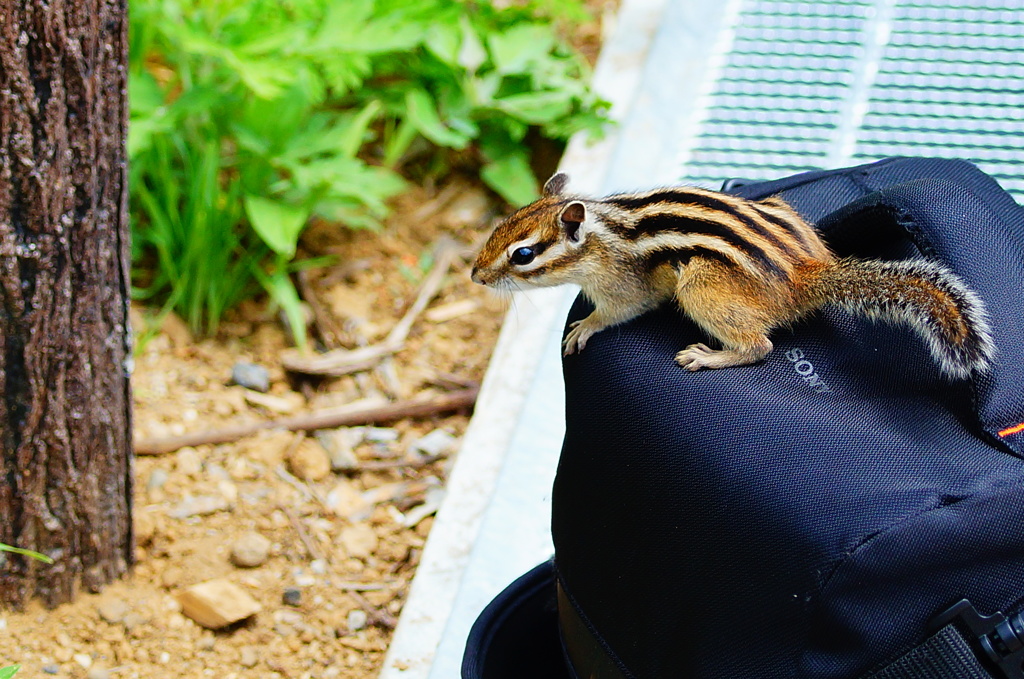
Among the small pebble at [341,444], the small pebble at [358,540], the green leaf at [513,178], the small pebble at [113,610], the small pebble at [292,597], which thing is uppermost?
the green leaf at [513,178]

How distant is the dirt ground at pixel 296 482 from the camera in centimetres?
251

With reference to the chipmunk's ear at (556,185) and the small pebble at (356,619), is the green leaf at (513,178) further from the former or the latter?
the small pebble at (356,619)

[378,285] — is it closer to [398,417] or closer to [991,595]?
[398,417]

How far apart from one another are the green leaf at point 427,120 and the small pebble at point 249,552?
1548 millimetres

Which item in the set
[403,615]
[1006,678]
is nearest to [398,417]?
[403,615]

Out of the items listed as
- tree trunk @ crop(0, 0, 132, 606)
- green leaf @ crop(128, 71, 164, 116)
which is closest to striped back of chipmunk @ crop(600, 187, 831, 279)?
tree trunk @ crop(0, 0, 132, 606)

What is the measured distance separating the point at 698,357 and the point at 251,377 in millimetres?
1916

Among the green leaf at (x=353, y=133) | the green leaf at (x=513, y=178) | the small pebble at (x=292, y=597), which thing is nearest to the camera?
the small pebble at (x=292, y=597)

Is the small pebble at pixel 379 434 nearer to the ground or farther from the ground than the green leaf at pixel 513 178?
nearer to the ground

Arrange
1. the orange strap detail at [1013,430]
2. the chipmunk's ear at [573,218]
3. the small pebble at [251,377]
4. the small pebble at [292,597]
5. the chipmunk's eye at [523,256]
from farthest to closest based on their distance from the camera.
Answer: the small pebble at [251,377], the small pebble at [292,597], the chipmunk's eye at [523,256], the chipmunk's ear at [573,218], the orange strap detail at [1013,430]

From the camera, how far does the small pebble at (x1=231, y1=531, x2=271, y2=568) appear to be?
2.71m

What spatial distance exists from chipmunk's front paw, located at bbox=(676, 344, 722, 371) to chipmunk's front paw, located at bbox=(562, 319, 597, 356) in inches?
8.0

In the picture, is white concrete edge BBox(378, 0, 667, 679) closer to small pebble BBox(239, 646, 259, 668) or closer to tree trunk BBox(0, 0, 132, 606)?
A: small pebble BBox(239, 646, 259, 668)

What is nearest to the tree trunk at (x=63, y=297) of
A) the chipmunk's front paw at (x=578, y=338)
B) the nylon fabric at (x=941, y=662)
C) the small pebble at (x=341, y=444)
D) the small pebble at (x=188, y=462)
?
the small pebble at (x=188, y=462)
